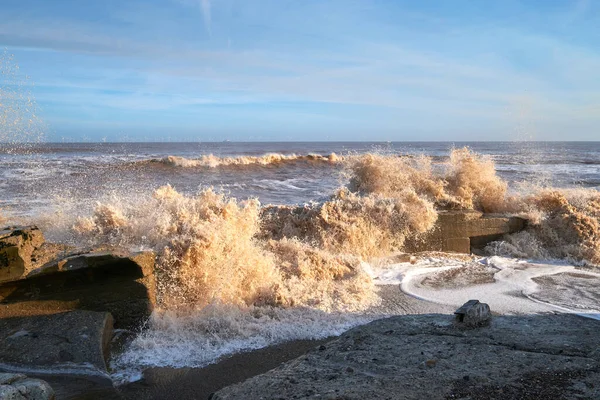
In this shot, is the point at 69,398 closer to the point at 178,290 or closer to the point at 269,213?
the point at 178,290

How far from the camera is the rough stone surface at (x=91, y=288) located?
154 inches

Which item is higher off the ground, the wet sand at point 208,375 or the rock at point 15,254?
the rock at point 15,254

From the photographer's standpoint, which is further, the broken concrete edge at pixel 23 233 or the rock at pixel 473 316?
the broken concrete edge at pixel 23 233

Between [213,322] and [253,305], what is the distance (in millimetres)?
540

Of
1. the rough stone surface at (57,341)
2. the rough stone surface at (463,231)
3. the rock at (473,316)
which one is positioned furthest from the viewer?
the rough stone surface at (463,231)

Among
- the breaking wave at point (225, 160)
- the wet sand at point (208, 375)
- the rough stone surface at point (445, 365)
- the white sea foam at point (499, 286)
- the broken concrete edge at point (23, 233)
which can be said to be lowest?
the wet sand at point (208, 375)

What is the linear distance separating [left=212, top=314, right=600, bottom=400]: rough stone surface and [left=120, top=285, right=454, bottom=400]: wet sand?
1.42ft

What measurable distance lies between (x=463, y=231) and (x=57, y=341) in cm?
589

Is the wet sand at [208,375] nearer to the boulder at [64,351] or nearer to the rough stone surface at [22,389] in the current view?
the boulder at [64,351]

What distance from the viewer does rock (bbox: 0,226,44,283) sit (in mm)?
3832

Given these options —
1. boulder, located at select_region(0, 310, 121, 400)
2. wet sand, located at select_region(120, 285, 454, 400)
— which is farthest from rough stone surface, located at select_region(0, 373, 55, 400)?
wet sand, located at select_region(120, 285, 454, 400)

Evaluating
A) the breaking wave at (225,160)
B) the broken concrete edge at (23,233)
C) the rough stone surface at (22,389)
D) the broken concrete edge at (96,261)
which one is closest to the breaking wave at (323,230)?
the broken concrete edge at (96,261)

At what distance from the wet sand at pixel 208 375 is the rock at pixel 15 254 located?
1429 mm

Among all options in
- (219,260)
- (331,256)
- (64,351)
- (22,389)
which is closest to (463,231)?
(331,256)
